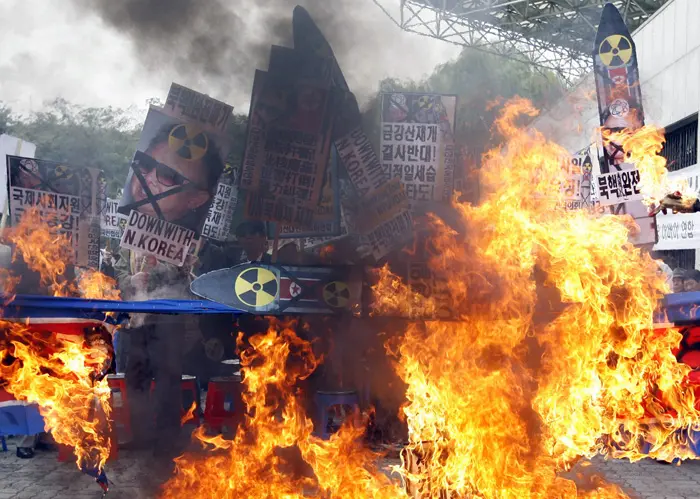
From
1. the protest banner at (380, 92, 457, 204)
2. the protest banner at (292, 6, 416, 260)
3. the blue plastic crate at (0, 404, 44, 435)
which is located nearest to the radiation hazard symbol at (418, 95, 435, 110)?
the protest banner at (380, 92, 457, 204)

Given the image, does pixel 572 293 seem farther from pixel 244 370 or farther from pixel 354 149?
pixel 244 370

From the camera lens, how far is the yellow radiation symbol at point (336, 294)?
6.46 m

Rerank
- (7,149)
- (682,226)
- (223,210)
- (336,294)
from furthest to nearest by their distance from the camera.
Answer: (682,226), (7,149), (223,210), (336,294)

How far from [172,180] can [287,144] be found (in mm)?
1498

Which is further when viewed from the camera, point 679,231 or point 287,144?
point 679,231

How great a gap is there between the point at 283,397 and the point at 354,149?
323 centimetres

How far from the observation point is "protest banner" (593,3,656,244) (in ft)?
32.2

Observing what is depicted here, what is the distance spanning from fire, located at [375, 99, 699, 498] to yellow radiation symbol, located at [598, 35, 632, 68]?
4.82 m

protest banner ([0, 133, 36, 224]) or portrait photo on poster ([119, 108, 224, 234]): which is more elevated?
protest banner ([0, 133, 36, 224])

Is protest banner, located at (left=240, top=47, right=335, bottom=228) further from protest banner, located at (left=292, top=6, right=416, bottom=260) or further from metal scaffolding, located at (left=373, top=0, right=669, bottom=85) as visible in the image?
metal scaffolding, located at (left=373, top=0, right=669, bottom=85)

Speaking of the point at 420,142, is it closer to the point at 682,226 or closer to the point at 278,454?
the point at 278,454

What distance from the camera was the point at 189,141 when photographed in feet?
22.6

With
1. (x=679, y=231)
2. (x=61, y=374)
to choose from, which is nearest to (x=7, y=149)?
(x=61, y=374)

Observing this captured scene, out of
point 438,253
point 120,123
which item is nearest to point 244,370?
point 438,253
